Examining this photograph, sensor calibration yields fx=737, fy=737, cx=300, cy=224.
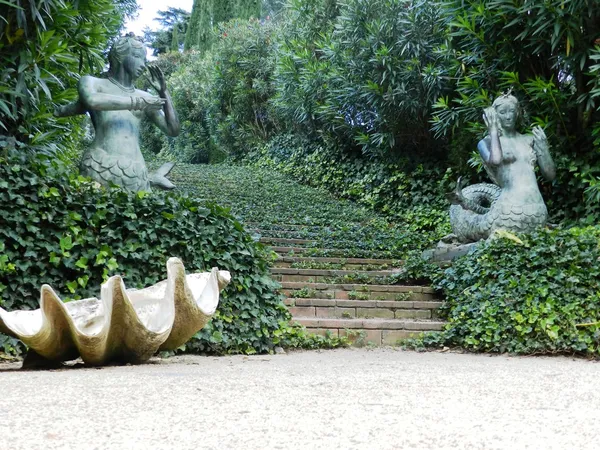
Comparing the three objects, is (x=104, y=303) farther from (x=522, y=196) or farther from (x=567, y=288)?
(x=522, y=196)

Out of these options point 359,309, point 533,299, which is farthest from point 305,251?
point 533,299

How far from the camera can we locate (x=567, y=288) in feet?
20.4

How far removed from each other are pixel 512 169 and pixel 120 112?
13.3 feet

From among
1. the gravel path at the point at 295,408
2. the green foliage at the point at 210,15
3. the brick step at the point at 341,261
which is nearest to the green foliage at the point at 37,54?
the gravel path at the point at 295,408

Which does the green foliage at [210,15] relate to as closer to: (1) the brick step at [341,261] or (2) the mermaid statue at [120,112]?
(1) the brick step at [341,261]

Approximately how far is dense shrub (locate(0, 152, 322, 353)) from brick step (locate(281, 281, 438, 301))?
1327 mm

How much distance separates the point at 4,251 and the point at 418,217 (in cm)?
813

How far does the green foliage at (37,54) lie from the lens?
6.14 m

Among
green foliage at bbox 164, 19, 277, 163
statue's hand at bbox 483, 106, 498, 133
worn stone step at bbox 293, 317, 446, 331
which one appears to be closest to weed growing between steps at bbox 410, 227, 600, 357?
worn stone step at bbox 293, 317, 446, 331

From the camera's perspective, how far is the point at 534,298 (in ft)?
20.7

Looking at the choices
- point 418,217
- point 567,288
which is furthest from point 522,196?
point 418,217

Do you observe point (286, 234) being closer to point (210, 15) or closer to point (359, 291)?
point (359, 291)

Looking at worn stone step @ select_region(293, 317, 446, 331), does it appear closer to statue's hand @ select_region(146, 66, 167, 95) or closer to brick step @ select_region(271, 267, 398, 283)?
brick step @ select_region(271, 267, 398, 283)

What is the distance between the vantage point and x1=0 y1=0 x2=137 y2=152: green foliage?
6141 mm
